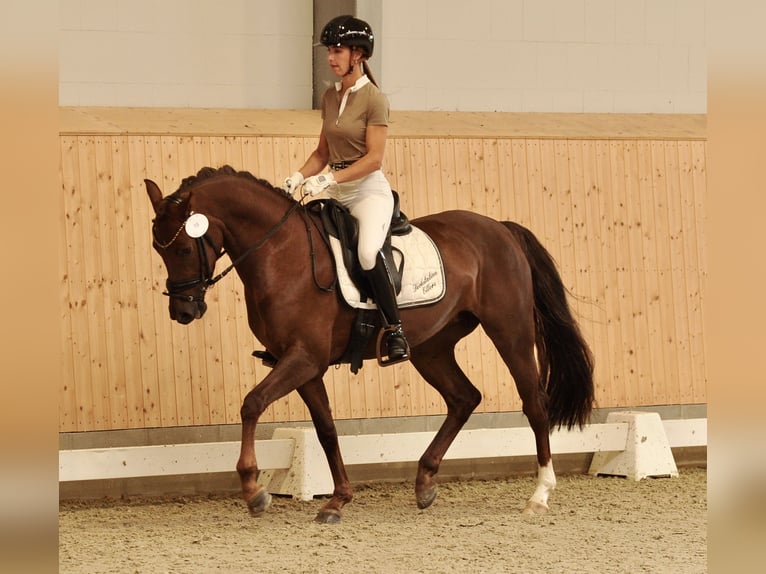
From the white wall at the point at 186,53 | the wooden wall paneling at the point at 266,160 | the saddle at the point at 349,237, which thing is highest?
the white wall at the point at 186,53

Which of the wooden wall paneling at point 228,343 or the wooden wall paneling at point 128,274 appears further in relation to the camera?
the wooden wall paneling at point 228,343

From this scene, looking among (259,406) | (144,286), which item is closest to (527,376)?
(259,406)

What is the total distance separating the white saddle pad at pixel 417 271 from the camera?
5.05 metres

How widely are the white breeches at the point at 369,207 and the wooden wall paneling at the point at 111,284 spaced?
1525mm

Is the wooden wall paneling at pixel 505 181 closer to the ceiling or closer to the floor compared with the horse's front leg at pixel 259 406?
closer to the ceiling

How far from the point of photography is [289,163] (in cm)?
633

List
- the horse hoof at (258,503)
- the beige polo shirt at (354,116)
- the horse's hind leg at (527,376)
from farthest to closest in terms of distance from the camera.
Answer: the horse's hind leg at (527,376) → the beige polo shirt at (354,116) → the horse hoof at (258,503)

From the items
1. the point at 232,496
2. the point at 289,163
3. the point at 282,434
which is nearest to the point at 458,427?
the point at 282,434

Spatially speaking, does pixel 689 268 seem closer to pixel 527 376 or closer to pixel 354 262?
pixel 527 376

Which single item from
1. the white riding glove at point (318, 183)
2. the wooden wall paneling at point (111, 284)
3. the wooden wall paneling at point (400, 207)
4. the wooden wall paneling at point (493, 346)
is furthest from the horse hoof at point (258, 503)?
the wooden wall paneling at point (493, 346)

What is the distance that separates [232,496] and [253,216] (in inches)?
82.4

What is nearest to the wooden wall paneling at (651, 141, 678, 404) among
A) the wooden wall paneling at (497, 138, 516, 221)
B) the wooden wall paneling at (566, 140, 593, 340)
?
the wooden wall paneling at (566, 140, 593, 340)

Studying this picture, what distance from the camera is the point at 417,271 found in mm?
5125

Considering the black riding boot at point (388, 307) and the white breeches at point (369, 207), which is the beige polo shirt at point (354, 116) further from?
the black riding boot at point (388, 307)
